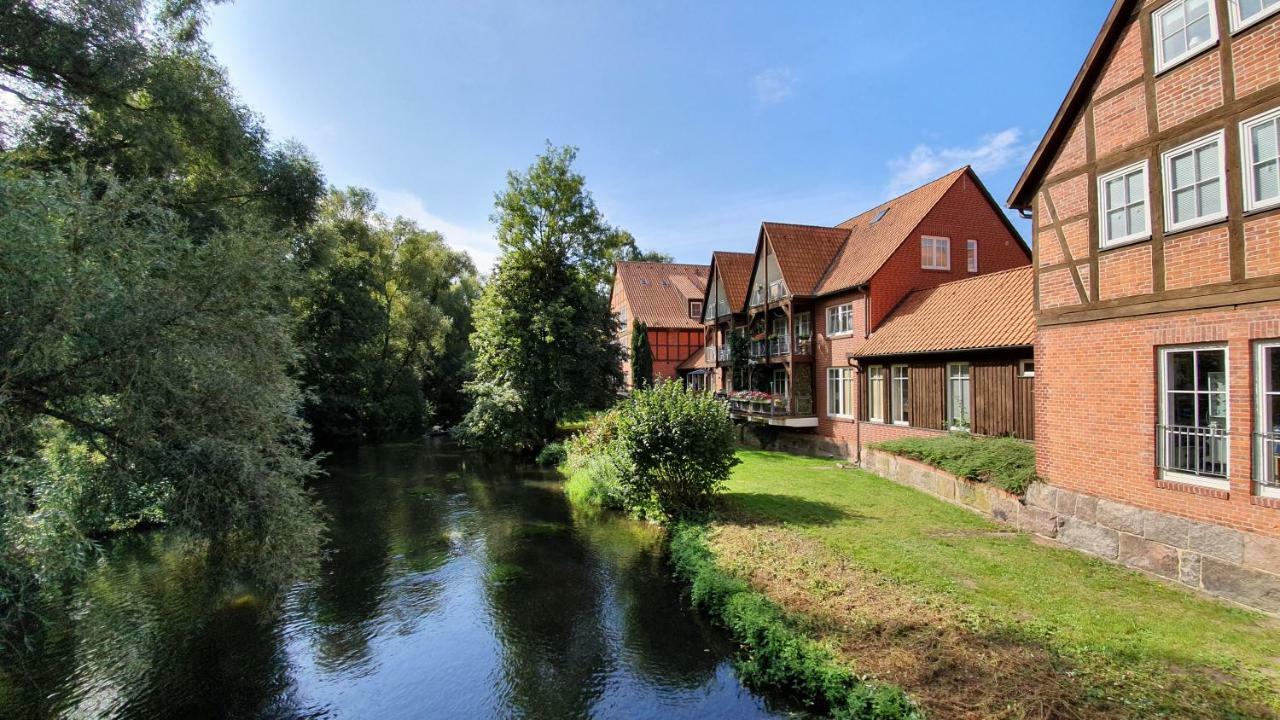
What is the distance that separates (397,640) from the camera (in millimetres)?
8797

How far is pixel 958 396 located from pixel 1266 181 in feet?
31.3

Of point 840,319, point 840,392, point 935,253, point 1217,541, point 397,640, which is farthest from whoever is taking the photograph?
point 840,319

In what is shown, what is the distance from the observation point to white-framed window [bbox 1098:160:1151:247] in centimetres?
891

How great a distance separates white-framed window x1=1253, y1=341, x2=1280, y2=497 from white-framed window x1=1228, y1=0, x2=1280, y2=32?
4.24 m

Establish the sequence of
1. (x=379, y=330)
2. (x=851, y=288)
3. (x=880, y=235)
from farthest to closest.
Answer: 1. (x=379, y=330)
2. (x=880, y=235)
3. (x=851, y=288)

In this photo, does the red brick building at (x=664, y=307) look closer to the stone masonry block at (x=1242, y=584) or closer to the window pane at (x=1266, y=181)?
the stone masonry block at (x=1242, y=584)

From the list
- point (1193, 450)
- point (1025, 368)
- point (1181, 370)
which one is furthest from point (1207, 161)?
point (1025, 368)

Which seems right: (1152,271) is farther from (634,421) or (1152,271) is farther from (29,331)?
(29,331)

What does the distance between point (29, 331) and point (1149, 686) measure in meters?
11.7

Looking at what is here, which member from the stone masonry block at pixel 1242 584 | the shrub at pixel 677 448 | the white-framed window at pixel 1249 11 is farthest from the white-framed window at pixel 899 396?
the white-framed window at pixel 1249 11

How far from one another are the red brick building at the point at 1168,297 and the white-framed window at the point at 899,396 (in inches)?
288

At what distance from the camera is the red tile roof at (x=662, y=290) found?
40094 millimetres

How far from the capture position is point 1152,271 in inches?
340

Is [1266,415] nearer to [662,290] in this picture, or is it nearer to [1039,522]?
[1039,522]
